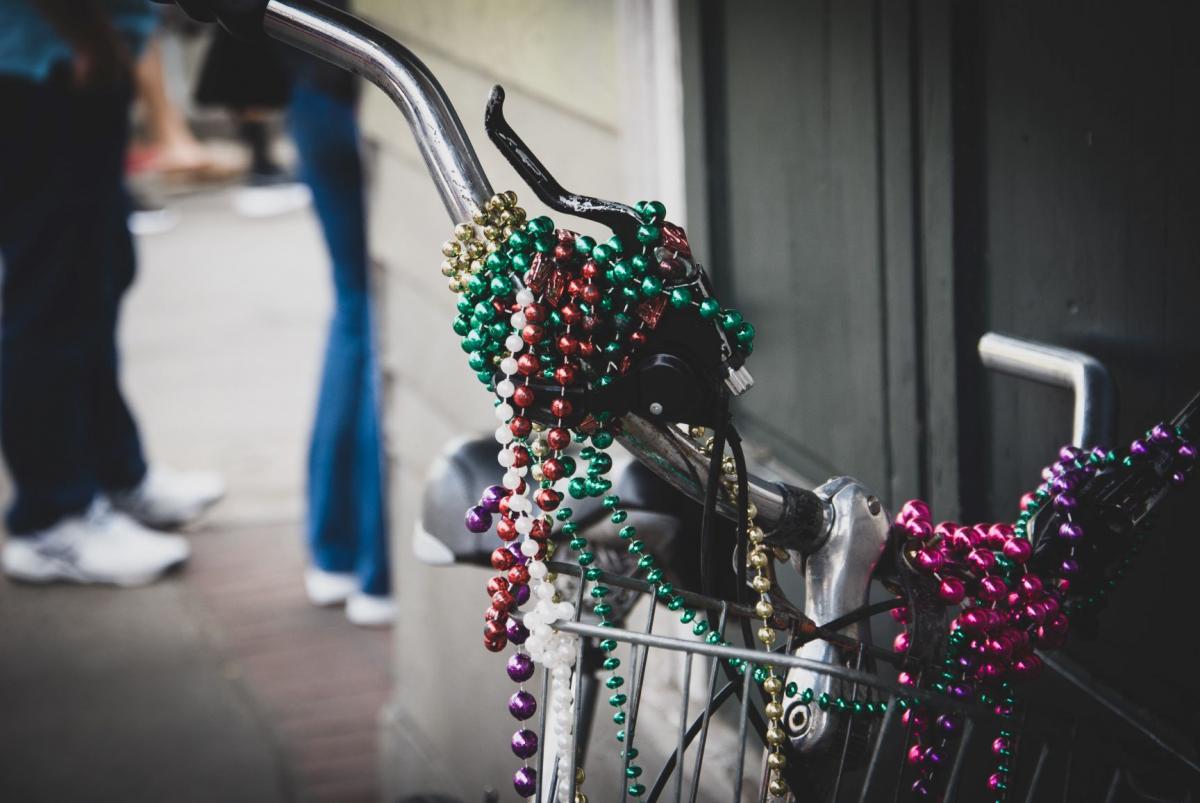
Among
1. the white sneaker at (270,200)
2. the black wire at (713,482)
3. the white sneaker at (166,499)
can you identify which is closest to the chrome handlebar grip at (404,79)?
the black wire at (713,482)

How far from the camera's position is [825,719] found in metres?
1.11

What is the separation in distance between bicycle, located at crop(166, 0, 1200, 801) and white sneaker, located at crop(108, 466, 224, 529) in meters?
3.71

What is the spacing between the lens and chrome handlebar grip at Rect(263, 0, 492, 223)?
3.49 feet

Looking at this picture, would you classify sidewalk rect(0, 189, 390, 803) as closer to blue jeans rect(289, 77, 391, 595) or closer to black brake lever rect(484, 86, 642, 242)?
blue jeans rect(289, 77, 391, 595)

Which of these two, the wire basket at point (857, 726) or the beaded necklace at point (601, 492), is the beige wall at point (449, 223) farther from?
the beaded necklace at point (601, 492)

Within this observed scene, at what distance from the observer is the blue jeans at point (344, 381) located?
3561mm

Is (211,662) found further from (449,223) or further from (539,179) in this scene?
(539,179)

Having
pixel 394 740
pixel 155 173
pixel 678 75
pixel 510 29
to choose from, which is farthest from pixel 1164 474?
pixel 155 173

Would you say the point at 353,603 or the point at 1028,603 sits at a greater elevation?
the point at 1028,603

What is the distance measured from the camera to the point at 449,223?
2680 millimetres

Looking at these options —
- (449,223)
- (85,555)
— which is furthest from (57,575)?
(449,223)

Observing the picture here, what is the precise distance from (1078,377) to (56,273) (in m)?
3.41

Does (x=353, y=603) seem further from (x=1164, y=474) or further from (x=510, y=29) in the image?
(x=1164, y=474)

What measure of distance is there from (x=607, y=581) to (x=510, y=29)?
1.53 meters
